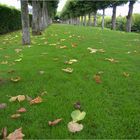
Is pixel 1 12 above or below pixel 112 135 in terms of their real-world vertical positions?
above

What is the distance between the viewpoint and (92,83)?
455 cm

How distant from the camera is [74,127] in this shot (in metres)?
2.97

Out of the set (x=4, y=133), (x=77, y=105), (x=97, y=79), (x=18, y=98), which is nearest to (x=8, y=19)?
(x=97, y=79)

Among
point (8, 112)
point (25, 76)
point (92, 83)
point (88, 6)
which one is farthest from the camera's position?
point (88, 6)

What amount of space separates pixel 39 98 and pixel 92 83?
44.5 inches

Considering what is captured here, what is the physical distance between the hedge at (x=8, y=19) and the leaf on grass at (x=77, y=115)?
660 inches

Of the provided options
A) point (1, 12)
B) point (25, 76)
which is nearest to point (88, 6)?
point (1, 12)

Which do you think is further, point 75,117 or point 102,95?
point 102,95

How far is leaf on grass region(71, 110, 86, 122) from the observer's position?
3.16 m

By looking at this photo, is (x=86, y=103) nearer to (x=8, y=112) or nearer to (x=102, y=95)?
(x=102, y=95)

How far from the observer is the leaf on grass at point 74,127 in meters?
2.92

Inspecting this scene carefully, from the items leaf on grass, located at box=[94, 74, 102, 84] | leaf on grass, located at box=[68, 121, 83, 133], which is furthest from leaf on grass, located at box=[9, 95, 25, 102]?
leaf on grass, located at box=[94, 74, 102, 84]

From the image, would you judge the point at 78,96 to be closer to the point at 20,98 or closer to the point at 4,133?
the point at 20,98

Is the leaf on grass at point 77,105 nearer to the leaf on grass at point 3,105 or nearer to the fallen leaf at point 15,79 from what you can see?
the leaf on grass at point 3,105
